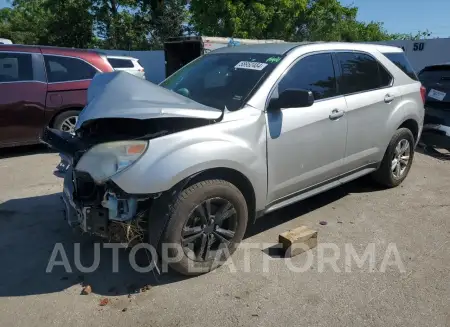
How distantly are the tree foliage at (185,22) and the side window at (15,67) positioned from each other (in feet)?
56.2

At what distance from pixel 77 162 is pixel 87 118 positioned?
13.3 inches

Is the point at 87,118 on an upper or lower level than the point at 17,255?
upper

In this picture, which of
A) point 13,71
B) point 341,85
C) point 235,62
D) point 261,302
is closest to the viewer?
point 261,302

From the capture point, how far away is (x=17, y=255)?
144 inches

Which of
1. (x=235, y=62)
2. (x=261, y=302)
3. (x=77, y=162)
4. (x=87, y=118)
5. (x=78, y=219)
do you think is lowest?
(x=261, y=302)

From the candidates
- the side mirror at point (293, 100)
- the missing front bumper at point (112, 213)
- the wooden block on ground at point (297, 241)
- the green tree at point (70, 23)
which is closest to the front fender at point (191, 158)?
the missing front bumper at point (112, 213)

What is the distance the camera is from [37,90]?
21.8ft

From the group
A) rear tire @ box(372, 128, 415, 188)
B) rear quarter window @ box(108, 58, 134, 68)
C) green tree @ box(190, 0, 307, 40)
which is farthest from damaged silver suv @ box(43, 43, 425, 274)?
green tree @ box(190, 0, 307, 40)

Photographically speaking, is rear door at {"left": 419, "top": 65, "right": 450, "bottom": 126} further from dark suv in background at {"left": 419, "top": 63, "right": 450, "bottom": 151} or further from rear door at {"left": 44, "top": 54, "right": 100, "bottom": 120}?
rear door at {"left": 44, "top": 54, "right": 100, "bottom": 120}

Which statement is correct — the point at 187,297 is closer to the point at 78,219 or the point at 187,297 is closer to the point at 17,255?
the point at 78,219

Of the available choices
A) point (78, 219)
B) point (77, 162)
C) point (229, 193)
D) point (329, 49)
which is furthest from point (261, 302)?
point (329, 49)

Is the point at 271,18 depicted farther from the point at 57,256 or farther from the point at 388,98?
the point at 57,256

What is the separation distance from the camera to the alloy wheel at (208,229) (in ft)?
10.5

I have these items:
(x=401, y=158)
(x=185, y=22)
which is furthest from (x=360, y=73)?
(x=185, y=22)
